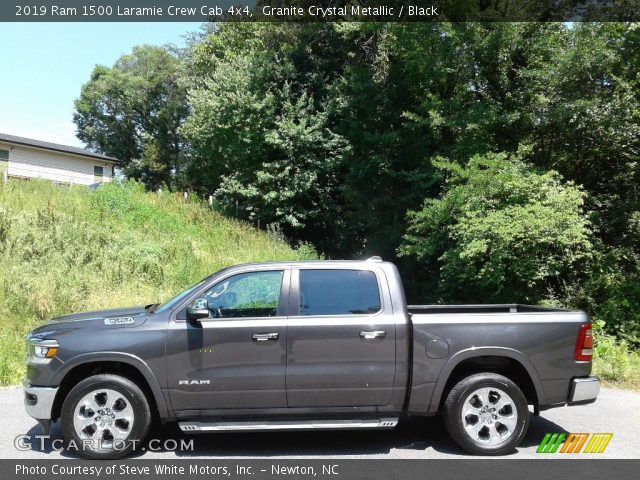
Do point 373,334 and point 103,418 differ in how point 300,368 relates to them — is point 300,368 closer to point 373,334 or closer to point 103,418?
point 373,334

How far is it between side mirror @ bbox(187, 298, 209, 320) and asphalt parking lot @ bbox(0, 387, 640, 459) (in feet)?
4.47

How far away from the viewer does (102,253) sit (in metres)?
15.2

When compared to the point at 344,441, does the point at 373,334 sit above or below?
above

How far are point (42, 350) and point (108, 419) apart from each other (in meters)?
0.94

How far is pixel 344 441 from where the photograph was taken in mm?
6051

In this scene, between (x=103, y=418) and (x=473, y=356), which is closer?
(x=103, y=418)

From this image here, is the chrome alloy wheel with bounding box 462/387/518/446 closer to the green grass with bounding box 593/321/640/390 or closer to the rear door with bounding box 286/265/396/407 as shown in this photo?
the rear door with bounding box 286/265/396/407

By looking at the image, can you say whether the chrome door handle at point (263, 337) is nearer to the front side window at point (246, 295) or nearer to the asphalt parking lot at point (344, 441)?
the front side window at point (246, 295)

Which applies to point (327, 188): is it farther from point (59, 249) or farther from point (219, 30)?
point (219, 30)

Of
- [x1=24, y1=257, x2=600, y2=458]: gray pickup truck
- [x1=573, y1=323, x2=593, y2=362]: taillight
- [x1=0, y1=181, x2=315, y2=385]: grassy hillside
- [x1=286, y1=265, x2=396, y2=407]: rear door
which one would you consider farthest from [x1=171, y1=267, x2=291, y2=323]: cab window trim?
[x1=0, y1=181, x2=315, y2=385]: grassy hillside

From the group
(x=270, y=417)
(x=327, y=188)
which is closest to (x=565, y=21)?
(x=327, y=188)

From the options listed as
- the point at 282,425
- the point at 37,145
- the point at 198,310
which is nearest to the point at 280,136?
the point at 198,310

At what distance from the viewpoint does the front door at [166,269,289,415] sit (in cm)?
545
